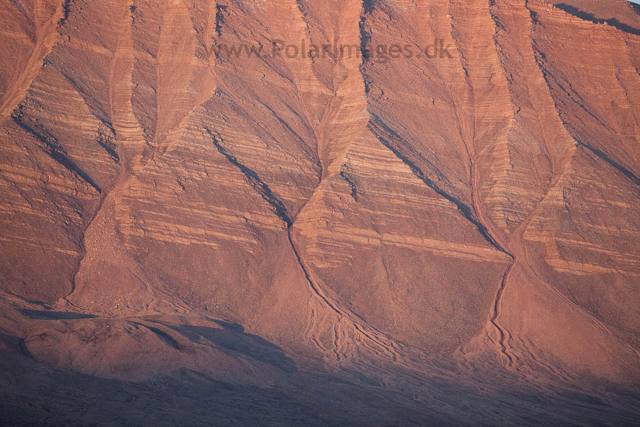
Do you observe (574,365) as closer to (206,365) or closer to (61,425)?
(206,365)

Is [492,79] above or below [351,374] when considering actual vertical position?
above

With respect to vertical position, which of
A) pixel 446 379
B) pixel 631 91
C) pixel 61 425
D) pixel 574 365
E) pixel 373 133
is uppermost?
pixel 631 91

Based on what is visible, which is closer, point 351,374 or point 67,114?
point 351,374

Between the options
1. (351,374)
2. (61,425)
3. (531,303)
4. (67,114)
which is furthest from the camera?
(67,114)

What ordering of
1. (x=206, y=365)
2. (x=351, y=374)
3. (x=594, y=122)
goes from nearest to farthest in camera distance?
(x=206, y=365)
(x=351, y=374)
(x=594, y=122)

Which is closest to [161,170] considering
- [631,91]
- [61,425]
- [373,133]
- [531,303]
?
[373,133]

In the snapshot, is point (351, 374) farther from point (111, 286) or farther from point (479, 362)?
point (111, 286)
